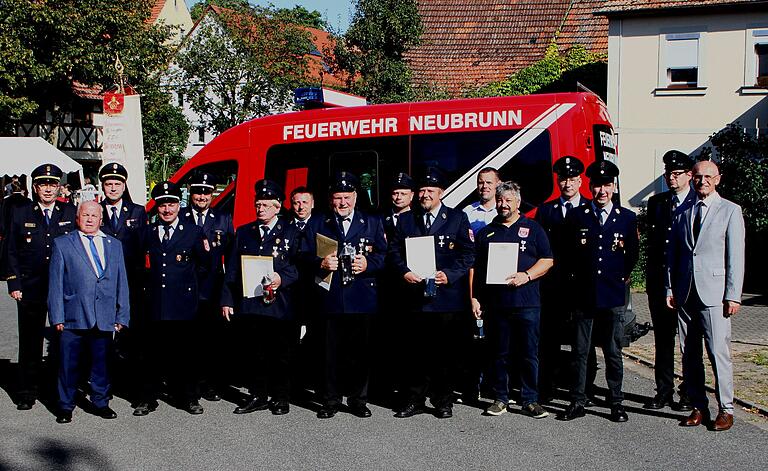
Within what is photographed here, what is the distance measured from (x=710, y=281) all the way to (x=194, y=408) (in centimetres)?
435

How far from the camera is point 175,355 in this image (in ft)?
27.0

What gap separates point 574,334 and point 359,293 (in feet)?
5.92

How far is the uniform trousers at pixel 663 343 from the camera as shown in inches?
315

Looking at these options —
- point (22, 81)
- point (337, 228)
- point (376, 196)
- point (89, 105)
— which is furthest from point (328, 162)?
point (89, 105)

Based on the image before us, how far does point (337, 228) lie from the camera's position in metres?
7.84

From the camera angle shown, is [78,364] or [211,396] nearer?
[78,364]

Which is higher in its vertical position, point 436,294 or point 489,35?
point 489,35

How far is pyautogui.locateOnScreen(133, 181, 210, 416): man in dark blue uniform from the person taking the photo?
8.02 m

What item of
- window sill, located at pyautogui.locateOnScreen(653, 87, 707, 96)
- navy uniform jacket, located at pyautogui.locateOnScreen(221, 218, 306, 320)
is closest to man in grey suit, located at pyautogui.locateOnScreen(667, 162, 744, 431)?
navy uniform jacket, located at pyautogui.locateOnScreen(221, 218, 306, 320)

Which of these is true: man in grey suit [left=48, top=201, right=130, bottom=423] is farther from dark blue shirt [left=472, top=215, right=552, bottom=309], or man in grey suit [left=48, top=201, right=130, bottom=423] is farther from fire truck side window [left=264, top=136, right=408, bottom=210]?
fire truck side window [left=264, top=136, right=408, bottom=210]

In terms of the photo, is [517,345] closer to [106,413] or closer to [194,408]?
[194,408]

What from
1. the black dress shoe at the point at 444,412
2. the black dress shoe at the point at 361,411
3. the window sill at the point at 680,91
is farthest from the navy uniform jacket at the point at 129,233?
the window sill at the point at 680,91

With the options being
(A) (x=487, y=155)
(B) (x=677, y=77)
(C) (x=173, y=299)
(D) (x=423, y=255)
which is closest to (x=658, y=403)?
(D) (x=423, y=255)

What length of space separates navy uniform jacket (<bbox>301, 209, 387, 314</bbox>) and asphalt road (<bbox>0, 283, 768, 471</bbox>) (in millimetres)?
939
